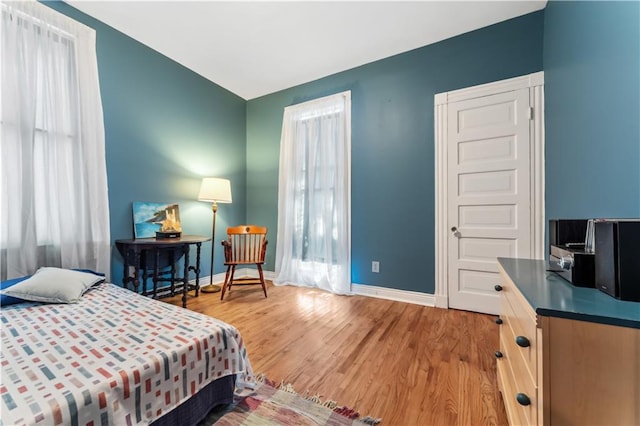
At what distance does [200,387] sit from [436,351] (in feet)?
5.02

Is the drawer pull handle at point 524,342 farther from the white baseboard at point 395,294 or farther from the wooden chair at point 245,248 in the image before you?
the wooden chair at point 245,248

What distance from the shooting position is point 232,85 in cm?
358

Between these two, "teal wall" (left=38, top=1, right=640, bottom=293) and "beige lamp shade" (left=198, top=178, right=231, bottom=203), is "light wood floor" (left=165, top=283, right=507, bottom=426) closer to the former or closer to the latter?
"teal wall" (left=38, top=1, right=640, bottom=293)

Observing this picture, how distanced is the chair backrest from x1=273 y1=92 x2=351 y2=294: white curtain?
377 millimetres

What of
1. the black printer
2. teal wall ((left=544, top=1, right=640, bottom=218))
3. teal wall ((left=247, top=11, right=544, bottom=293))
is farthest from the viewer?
teal wall ((left=247, top=11, right=544, bottom=293))

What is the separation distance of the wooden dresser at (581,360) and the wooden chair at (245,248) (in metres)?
2.63

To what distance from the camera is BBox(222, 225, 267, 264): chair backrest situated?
3.04 metres

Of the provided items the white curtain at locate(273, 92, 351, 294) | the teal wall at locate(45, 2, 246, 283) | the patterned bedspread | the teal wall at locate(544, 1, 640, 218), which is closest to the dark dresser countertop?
the teal wall at locate(544, 1, 640, 218)

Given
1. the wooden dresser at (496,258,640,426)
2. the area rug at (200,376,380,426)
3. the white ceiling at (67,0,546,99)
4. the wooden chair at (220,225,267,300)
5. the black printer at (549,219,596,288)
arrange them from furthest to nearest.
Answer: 1. the wooden chair at (220,225,267,300)
2. the white ceiling at (67,0,546,99)
3. the area rug at (200,376,380,426)
4. the black printer at (549,219,596,288)
5. the wooden dresser at (496,258,640,426)

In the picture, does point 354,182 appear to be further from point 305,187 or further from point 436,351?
point 436,351

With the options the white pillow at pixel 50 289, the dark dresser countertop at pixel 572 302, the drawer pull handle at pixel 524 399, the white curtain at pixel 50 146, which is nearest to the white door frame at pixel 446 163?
the dark dresser countertop at pixel 572 302

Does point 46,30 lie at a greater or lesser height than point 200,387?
greater

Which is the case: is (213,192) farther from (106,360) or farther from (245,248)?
(106,360)

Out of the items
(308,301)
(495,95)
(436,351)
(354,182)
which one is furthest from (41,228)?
(495,95)
